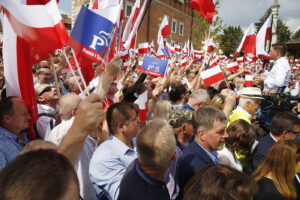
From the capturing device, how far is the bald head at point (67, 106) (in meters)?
2.85

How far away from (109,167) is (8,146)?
0.84 meters

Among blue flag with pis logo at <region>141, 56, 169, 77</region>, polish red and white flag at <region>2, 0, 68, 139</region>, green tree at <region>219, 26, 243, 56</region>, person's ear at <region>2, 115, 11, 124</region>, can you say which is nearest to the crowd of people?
person's ear at <region>2, 115, 11, 124</region>

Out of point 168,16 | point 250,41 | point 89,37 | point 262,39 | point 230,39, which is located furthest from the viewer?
point 230,39

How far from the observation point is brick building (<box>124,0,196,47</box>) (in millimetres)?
34278

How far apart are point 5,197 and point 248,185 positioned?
43.0 inches

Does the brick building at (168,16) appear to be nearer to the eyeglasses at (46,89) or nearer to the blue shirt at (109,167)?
the eyeglasses at (46,89)

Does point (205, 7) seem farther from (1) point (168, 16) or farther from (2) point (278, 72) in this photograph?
(1) point (168, 16)

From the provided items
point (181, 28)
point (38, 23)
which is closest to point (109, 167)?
point (38, 23)

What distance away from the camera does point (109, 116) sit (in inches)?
105

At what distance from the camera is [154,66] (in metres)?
5.58

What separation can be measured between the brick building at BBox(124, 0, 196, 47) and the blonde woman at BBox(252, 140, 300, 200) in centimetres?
2991

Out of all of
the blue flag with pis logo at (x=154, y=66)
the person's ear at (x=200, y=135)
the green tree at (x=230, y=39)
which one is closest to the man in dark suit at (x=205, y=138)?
the person's ear at (x=200, y=135)

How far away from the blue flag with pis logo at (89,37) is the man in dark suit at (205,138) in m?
1.13

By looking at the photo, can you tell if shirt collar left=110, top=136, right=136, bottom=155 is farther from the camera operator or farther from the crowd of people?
the camera operator
